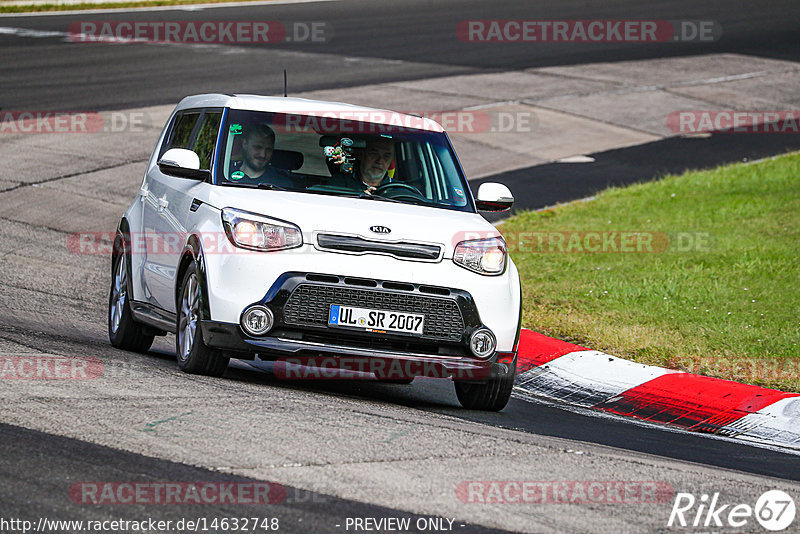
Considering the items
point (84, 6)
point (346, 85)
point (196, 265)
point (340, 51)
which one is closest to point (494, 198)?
point (196, 265)

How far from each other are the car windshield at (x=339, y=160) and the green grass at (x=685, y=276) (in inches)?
85.8

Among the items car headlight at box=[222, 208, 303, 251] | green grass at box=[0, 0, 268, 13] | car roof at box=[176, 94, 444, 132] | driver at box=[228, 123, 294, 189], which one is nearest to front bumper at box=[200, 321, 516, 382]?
car headlight at box=[222, 208, 303, 251]

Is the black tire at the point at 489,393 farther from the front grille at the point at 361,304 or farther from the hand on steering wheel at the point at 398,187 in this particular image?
the hand on steering wheel at the point at 398,187

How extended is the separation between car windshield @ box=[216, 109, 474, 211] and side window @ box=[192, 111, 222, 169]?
123mm

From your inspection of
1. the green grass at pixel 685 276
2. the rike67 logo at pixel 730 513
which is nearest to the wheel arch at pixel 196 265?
the rike67 logo at pixel 730 513

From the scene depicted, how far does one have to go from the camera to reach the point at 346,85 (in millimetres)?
23859

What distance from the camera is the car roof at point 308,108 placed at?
8.56 metres

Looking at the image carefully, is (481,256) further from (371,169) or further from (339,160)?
(339,160)

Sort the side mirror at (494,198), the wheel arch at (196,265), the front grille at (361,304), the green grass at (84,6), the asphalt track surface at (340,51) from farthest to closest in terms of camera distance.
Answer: the green grass at (84,6)
the asphalt track surface at (340,51)
the side mirror at (494,198)
the wheel arch at (196,265)
the front grille at (361,304)

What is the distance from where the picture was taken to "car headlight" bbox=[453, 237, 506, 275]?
7578 mm

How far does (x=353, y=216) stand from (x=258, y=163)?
1.01m

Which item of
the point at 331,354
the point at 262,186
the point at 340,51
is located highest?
the point at 340,51

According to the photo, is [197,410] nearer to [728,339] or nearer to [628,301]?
[728,339]

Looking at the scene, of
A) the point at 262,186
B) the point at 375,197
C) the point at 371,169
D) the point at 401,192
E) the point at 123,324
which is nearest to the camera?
the point at 262,186
